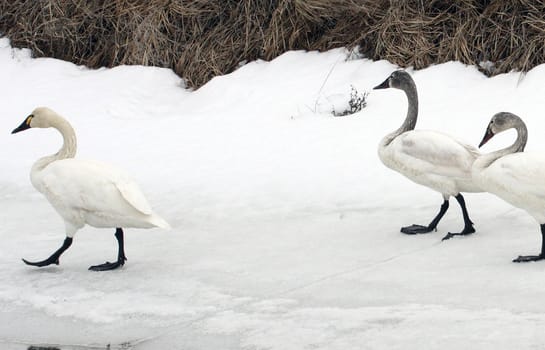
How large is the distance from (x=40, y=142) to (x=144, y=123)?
3.73 ft

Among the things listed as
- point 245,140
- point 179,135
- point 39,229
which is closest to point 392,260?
point 39,229

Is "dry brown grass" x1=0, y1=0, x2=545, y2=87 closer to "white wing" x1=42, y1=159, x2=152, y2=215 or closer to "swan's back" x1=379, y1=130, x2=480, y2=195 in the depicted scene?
"swan's back" x1=379, y1=130, x2=480, y2=195

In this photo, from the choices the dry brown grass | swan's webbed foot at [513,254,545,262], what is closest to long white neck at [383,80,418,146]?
swan's webbed foot at [513,254,545,262]

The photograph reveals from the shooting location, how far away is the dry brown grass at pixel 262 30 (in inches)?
444

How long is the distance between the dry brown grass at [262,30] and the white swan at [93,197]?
17.9ft

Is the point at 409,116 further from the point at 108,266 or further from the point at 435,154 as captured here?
the point at 108,266

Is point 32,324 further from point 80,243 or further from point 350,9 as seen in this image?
point 350,9

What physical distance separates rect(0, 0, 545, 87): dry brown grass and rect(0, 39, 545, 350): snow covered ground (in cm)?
25

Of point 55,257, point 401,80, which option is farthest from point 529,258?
point 55,257

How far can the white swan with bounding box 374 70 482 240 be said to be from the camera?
23.6 ft

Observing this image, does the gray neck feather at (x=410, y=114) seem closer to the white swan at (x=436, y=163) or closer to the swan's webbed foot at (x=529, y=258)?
the white swan at (x=436, y=163)

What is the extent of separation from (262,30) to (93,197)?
660 centimetres

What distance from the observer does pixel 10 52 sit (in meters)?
14.4

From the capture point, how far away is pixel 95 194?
6.69 m
